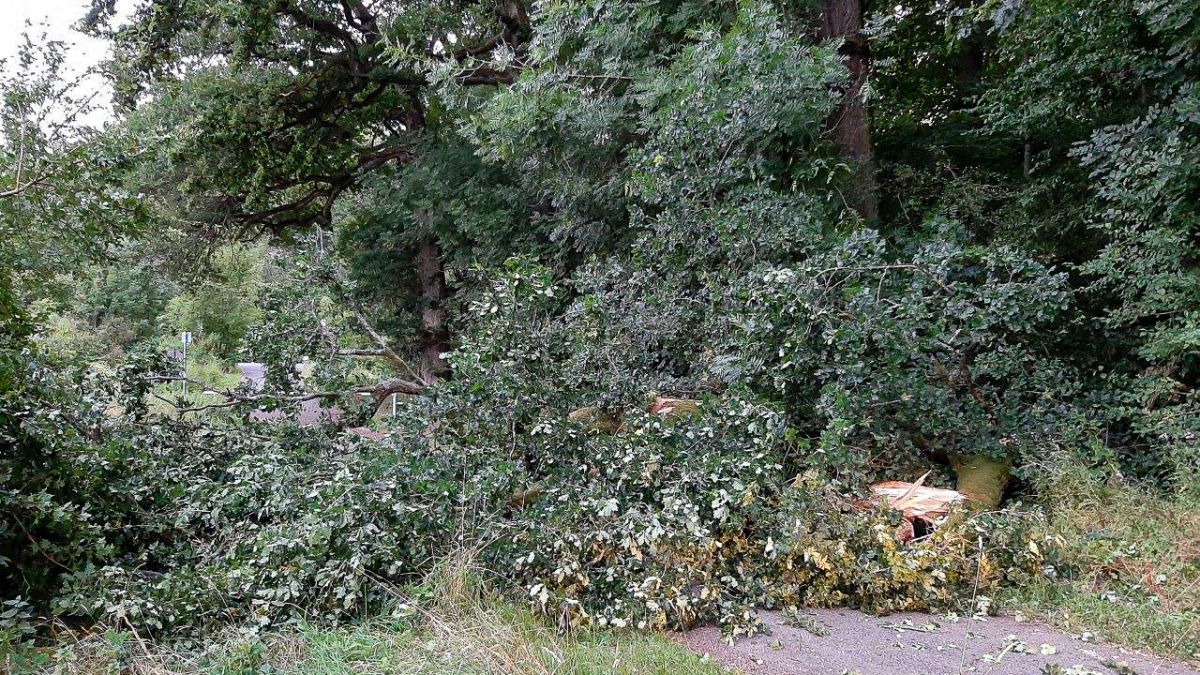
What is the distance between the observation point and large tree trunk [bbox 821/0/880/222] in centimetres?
664

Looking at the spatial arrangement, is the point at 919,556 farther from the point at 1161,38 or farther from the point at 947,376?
the point at 1161,38

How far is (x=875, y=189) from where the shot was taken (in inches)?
269

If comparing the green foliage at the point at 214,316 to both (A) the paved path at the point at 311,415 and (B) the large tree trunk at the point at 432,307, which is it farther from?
(A) the paved path at the point at 311,415

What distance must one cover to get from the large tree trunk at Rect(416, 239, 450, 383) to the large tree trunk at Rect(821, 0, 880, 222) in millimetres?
7196

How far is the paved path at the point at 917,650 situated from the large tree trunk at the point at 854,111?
429 cm

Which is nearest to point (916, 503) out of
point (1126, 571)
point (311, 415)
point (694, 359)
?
point (1126, 571)

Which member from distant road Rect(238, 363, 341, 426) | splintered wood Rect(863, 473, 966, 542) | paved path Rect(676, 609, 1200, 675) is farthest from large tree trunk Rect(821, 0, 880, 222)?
distant road Rect(238, 363, 341, 426)

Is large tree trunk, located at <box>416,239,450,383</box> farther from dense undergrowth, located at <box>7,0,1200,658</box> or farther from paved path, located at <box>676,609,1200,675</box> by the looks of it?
paved path, located at <box>676,609,1200,675</box>

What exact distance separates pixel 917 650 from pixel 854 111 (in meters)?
5.22

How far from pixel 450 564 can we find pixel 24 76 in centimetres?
473

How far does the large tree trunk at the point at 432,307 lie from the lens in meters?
11.8

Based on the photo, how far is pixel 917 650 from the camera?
3.12m

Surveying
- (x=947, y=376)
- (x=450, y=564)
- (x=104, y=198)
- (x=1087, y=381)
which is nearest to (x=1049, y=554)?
(x=947, y=376)

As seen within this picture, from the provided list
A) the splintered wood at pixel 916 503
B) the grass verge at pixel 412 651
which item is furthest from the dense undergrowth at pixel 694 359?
the splintered wood at pixel 916 503
